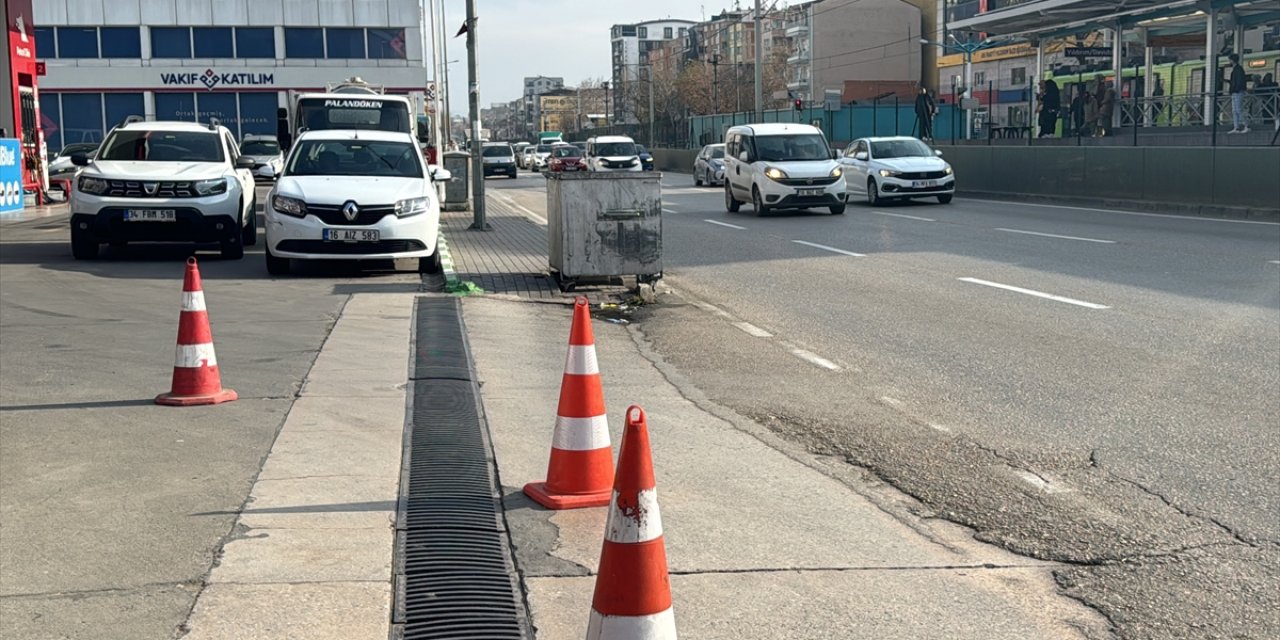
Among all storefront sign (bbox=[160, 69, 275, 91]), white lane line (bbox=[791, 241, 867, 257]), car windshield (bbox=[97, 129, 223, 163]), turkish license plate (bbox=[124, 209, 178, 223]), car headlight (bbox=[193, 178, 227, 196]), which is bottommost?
white lane line (bbox=[791, 241, 867, 257])

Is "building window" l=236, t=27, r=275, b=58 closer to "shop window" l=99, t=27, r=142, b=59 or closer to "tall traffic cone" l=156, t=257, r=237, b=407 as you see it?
"shop window" l=99, t=27, r=142, b=59

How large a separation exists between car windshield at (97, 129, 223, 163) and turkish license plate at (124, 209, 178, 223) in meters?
1.33

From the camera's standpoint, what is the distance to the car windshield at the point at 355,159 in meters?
16.3

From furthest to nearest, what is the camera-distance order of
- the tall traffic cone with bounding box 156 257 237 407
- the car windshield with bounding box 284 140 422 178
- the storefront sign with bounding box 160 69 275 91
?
1. the storefront sign with bounding box 160 69 275 91
2. the car windshield with bounding box 284 140 422 178
3. the tall traffic cone with bounding box 156 257 237 407

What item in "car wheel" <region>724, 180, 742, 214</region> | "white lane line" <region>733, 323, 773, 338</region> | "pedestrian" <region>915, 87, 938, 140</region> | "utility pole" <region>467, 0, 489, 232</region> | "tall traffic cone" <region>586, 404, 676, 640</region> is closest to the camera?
"tall traffic cone" <region>586, 404, 676, 640</region>

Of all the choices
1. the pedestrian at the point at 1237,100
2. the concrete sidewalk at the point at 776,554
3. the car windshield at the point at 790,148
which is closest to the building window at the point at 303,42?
the car windshield at the point at 790,148

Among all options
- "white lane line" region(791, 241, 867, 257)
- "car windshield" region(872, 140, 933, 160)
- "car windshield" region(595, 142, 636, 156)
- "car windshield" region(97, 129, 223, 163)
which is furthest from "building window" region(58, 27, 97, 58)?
"white lane line" region(791, 241, 867, 257)

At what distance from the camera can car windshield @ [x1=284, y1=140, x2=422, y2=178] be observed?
16.3 metres

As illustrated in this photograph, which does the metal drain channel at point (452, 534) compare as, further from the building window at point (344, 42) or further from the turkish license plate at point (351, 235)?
the building window at point (344, 42)

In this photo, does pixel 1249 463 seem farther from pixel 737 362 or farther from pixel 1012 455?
pixel 737 362

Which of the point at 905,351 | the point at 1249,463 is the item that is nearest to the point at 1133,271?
the point at 905,351

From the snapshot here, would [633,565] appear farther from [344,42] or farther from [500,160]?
[344,42]

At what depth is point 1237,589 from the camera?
479 cm

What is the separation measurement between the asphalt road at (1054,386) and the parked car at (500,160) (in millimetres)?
42242
